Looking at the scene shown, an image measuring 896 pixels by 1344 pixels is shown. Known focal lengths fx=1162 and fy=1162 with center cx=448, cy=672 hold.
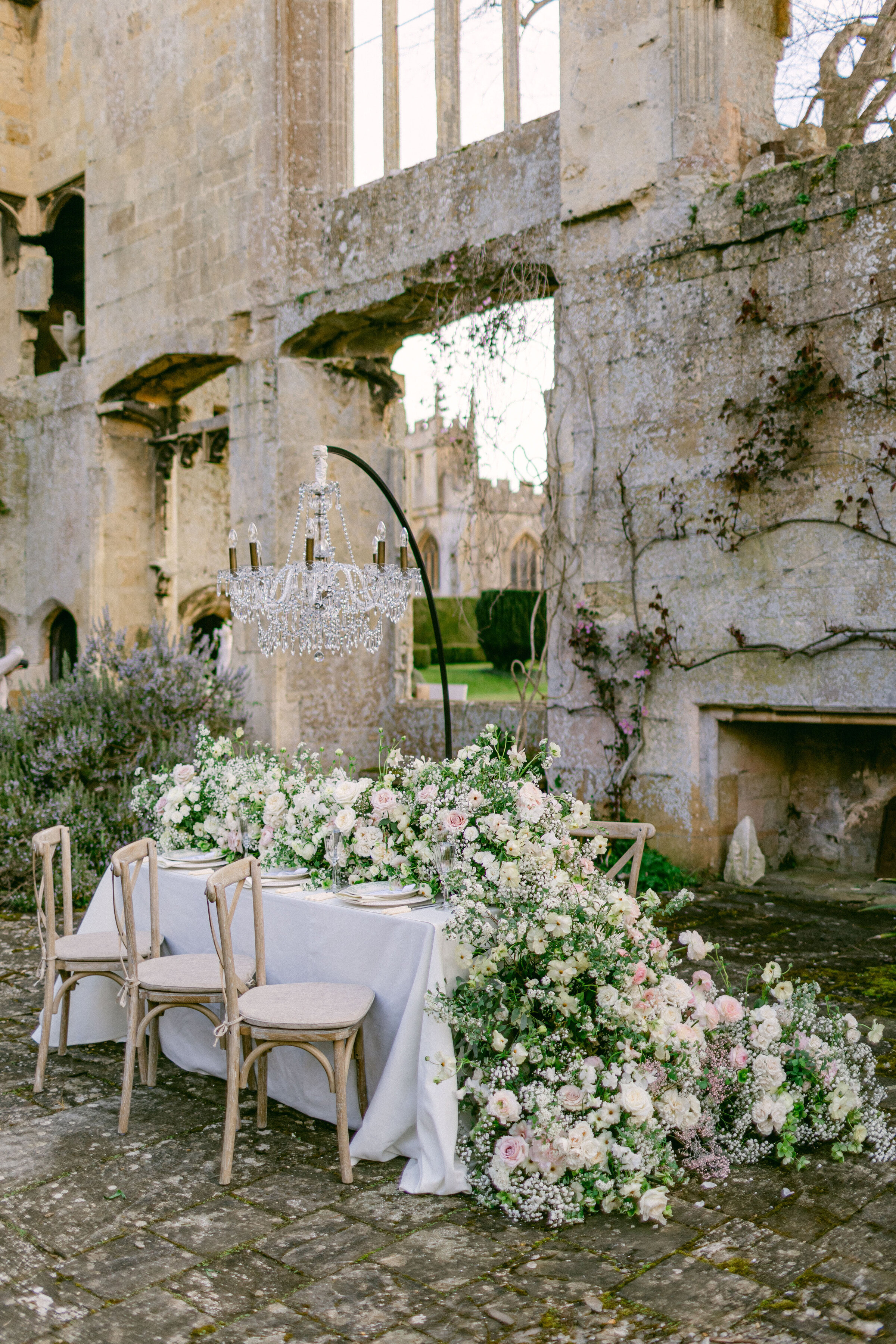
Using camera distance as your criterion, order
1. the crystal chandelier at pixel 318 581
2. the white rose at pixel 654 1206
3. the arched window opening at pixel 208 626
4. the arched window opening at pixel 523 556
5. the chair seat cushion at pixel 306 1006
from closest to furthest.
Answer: the white rose at pixel 654 1206 < the chair seat cushion at pixel 306 1006 < the crystal chandelier at pixel 318 581 < the arched window opening at pixel 208 626 < the arched window opening at pixel 523 556

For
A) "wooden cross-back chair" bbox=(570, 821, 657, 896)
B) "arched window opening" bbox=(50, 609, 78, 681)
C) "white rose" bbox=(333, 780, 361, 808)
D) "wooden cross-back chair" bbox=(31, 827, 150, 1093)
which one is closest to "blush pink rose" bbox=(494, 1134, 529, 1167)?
"wooden cross-back chair" bbox=(570, 821, 657, 896)

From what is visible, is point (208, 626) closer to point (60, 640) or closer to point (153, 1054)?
point (60, 640)

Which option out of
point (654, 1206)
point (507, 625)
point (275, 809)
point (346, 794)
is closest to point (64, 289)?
point (507, 625)

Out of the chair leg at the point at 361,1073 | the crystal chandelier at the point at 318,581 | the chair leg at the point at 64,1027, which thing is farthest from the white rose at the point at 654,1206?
the crystal chandelier at the point at 318,581

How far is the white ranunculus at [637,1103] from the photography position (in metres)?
2.88

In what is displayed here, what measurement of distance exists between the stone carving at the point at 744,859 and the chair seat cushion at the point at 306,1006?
3.74m

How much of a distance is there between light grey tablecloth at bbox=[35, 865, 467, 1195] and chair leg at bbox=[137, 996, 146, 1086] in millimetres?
182

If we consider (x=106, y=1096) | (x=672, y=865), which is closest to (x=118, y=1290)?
(x=106, y=1096)

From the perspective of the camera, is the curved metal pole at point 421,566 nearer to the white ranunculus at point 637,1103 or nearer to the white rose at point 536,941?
the white rose at point 536,941

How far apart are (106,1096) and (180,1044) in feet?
1.20

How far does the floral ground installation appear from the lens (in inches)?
114

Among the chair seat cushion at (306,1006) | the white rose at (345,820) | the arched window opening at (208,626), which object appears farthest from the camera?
the arched window opening at (208,626)

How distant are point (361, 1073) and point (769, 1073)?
115cm

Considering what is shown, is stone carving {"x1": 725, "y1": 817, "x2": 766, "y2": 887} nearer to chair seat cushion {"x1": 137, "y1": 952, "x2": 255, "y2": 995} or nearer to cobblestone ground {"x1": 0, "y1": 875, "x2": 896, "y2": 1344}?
cobblestone ground {"x1": 0, "y1": 875, "x2": 896, "y2": 1344}
